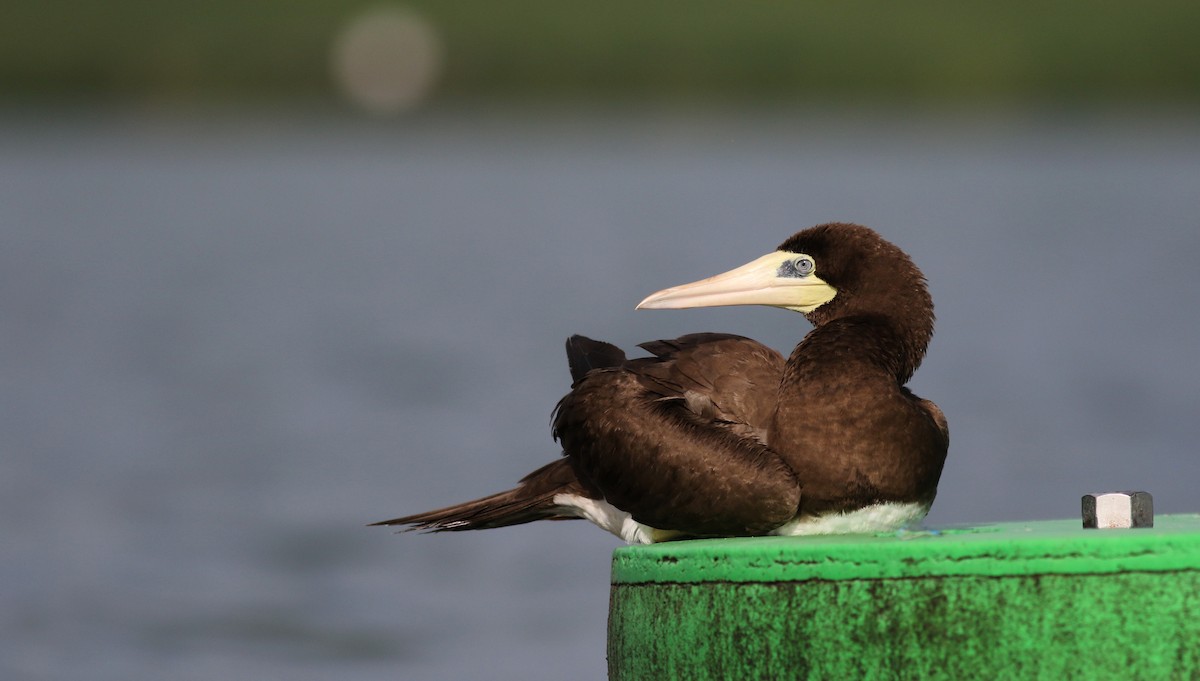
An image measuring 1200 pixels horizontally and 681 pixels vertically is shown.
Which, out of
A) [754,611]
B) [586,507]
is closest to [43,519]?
[586,507]

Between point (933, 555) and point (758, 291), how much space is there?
1.81m

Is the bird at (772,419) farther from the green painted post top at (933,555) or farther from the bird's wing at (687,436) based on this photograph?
the green painted post top at (933,555)

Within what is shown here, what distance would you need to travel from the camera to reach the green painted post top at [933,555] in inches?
130

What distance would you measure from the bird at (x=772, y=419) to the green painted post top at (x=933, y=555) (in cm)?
68

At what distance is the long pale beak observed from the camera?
16.6 feet

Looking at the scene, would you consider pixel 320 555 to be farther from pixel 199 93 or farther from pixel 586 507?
pixel 199 93

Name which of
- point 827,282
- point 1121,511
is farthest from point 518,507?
point 1121,511

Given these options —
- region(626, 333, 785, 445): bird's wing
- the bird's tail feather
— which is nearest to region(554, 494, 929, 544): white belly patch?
region(626, 333, 785, 445): bird's wing

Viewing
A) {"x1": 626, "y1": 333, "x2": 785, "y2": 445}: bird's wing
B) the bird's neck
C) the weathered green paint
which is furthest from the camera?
{"x1": 626, "y1": 333, "x2": 785, "y2": 445}: bird's wing

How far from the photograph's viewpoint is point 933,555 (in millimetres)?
3385

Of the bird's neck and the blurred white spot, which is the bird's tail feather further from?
the blurred white spot

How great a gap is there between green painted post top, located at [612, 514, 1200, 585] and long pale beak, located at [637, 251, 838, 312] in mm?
1366

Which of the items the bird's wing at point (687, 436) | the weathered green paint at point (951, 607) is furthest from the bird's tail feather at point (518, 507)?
the weathered green paint at point (951, 607)

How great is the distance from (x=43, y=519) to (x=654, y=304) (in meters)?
7.36
